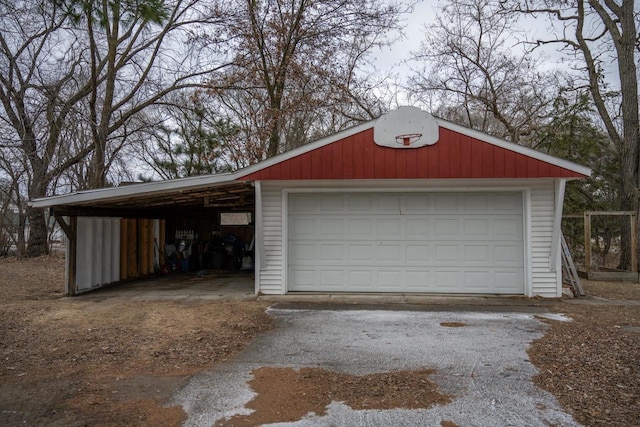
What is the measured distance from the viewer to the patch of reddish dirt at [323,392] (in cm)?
360

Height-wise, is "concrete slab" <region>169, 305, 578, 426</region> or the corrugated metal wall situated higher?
the corrugated metal wall

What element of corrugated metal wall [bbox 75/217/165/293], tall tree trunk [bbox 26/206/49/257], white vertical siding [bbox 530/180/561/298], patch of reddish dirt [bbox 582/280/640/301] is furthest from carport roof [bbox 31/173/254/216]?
tall tree trunk [bbox 26/206/49/257]

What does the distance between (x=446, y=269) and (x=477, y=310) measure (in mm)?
1451

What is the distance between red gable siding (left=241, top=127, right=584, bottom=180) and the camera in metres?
8.27

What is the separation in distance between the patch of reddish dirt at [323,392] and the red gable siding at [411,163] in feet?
14.8

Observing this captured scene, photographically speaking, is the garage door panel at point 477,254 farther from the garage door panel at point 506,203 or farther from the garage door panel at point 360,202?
the garage door panel at point 360,202

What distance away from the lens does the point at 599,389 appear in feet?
13.0

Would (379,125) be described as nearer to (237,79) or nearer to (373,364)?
(373,364)

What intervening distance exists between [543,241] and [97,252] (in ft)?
29.8

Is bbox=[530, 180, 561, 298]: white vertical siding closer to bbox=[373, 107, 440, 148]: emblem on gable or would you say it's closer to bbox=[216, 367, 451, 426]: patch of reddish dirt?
bbox=[373, 107, 440, 148]: emblem on gable

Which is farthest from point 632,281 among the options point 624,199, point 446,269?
point 446,269

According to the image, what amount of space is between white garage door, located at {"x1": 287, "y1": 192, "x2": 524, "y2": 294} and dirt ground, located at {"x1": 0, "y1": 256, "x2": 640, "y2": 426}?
142 centimetres

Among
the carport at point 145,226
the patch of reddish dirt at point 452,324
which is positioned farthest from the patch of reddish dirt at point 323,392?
the carport at point 145,226

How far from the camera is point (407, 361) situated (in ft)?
16.0
